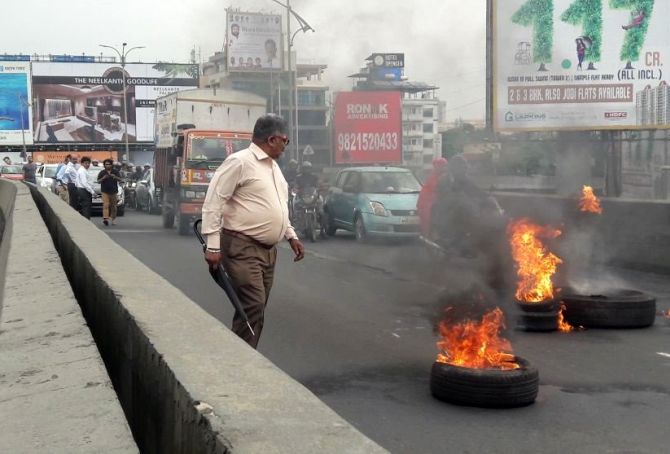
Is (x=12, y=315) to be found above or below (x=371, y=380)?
above

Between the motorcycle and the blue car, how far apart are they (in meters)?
0.46

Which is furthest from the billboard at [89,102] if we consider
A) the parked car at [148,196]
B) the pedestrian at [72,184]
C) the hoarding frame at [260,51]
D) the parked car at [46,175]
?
the pedestrian at [72,184]

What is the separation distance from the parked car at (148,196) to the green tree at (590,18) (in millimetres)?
14109

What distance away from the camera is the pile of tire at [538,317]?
852 cm

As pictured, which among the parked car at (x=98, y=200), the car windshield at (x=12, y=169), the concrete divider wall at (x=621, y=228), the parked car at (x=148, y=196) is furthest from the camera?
the car windshield at (x=12, y=169)

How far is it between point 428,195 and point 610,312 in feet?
16.8

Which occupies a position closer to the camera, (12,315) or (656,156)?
(12,315)

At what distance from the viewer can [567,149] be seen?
877 inches

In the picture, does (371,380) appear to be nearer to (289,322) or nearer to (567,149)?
(289,322)

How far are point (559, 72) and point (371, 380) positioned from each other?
17631 mm

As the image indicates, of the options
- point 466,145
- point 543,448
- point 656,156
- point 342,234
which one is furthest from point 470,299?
point 656,156

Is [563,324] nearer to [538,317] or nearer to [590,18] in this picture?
[538,317]

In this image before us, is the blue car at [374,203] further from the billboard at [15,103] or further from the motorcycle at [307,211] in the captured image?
the billboard at [15,103]

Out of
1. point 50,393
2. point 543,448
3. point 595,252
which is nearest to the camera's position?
A: point 50,393
